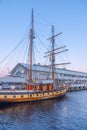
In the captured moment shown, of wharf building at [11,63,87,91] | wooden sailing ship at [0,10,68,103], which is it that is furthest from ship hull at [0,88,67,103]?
wharf building at [11,63,87,91]

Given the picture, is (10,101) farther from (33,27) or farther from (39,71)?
(39,71)

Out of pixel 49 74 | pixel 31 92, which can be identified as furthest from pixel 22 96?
pixel 49 74

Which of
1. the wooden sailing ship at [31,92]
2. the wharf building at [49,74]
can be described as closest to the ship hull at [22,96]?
the wooden sailing ship at [31,92]

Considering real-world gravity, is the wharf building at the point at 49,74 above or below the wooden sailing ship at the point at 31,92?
above

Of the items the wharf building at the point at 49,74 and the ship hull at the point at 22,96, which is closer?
the ship hull at the point at 22,96

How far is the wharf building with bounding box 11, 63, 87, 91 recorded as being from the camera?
59.1 meters

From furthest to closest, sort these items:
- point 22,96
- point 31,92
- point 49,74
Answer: point 49,74, point 31,92, point 22,96

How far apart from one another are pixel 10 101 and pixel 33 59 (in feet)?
45.6

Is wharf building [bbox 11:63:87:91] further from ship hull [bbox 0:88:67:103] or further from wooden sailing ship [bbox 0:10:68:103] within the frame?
ship hull [bbox 0:88:67:103]

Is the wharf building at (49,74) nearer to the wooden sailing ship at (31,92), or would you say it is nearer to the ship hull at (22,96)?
the wooden sailing ship at (31,92)

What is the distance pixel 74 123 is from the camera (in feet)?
68.5

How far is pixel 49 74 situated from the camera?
6312cm

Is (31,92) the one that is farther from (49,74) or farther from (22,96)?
(49,74)

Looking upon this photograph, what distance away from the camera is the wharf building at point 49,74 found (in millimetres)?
59088
